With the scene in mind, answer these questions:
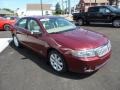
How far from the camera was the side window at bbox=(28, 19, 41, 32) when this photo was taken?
6.74 meters

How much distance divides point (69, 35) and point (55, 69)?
1020 millimetres

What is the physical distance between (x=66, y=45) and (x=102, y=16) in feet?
39.8

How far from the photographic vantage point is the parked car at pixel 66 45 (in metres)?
5.13

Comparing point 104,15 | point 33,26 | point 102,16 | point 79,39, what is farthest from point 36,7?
point 79,39

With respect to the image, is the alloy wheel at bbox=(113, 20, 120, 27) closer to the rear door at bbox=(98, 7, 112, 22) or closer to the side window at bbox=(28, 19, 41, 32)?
the rear door at bbox=(98, 7, 112, 22)

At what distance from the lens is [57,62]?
582 cm

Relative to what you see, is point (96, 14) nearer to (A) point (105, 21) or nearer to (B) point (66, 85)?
(A) point (105, 21)

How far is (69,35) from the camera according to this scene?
19.5 feet

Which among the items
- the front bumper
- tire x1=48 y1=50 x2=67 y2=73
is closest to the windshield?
tire x1=48 y1=50 x2=67 y2=73

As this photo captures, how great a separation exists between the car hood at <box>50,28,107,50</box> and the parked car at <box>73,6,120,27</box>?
10.3 meters

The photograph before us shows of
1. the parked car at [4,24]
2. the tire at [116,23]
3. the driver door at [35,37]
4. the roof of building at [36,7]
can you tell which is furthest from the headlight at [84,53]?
the roof of building at [36,7]

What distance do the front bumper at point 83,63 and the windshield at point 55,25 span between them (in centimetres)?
146

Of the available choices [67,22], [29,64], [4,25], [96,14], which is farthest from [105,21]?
[29,64]

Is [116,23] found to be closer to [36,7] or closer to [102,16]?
[102,16]
